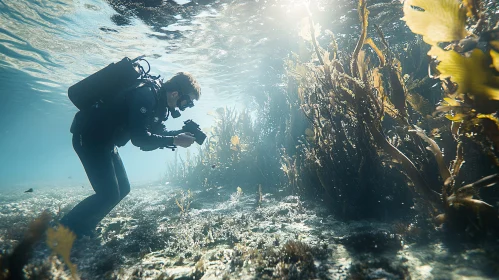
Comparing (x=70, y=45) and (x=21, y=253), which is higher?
(x=70, y=45)

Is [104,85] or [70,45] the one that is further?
[70,45]

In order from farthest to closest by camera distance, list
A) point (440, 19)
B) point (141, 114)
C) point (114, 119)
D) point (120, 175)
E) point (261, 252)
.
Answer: point (120, 175)
point (114, 119)
point (141, 114)
point (261, 252)
point (440, 19)

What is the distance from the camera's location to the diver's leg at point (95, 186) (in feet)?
13.9

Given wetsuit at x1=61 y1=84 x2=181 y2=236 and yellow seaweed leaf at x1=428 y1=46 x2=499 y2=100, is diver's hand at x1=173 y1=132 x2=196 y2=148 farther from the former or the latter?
yellow seaweed leaf at x1=428 y1=46 x2=499 y2=100

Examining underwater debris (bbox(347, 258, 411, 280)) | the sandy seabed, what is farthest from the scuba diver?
underwater debris (bbox(347, 258, 411, 280))

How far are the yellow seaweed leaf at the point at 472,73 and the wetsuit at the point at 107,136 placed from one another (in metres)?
3.79

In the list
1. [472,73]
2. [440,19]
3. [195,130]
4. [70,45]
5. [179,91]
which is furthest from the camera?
[70,45]

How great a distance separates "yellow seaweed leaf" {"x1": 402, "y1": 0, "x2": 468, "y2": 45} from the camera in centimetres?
199

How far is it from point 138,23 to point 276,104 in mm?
7400

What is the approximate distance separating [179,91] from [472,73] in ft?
12.9

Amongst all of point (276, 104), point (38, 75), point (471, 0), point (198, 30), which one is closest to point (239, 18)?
point (198, 30)

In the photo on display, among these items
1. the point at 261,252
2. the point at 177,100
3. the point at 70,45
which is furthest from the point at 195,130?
the point at 70,45

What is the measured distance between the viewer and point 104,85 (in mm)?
4172

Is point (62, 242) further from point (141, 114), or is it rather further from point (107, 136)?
point (107, 136)
